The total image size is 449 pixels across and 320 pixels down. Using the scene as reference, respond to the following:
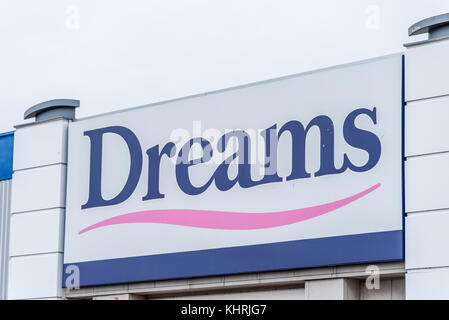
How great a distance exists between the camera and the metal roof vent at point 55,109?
858 inches

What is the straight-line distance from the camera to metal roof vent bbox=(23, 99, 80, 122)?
21781 mm

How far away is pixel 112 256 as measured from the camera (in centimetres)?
1997

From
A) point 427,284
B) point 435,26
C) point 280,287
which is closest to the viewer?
point 427,284

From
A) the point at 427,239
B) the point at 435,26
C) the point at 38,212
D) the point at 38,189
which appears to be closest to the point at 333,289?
the point at 427,239

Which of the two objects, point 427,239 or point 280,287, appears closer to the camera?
point 427,239

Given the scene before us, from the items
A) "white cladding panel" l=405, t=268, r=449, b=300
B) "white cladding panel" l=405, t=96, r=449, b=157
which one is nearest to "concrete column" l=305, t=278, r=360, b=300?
"white cladding panel" l=405, t=268, r=449, b=300

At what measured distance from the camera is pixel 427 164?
52.4 ft

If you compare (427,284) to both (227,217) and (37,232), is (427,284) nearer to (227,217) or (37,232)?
(227,217)

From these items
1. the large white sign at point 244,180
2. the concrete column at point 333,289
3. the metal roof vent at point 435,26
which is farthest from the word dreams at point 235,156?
the concrete column at point 333,289

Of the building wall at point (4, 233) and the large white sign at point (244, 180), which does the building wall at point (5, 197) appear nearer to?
the building wall at point (4, 233)

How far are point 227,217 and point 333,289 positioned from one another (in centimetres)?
277

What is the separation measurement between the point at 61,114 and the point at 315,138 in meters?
7.11
